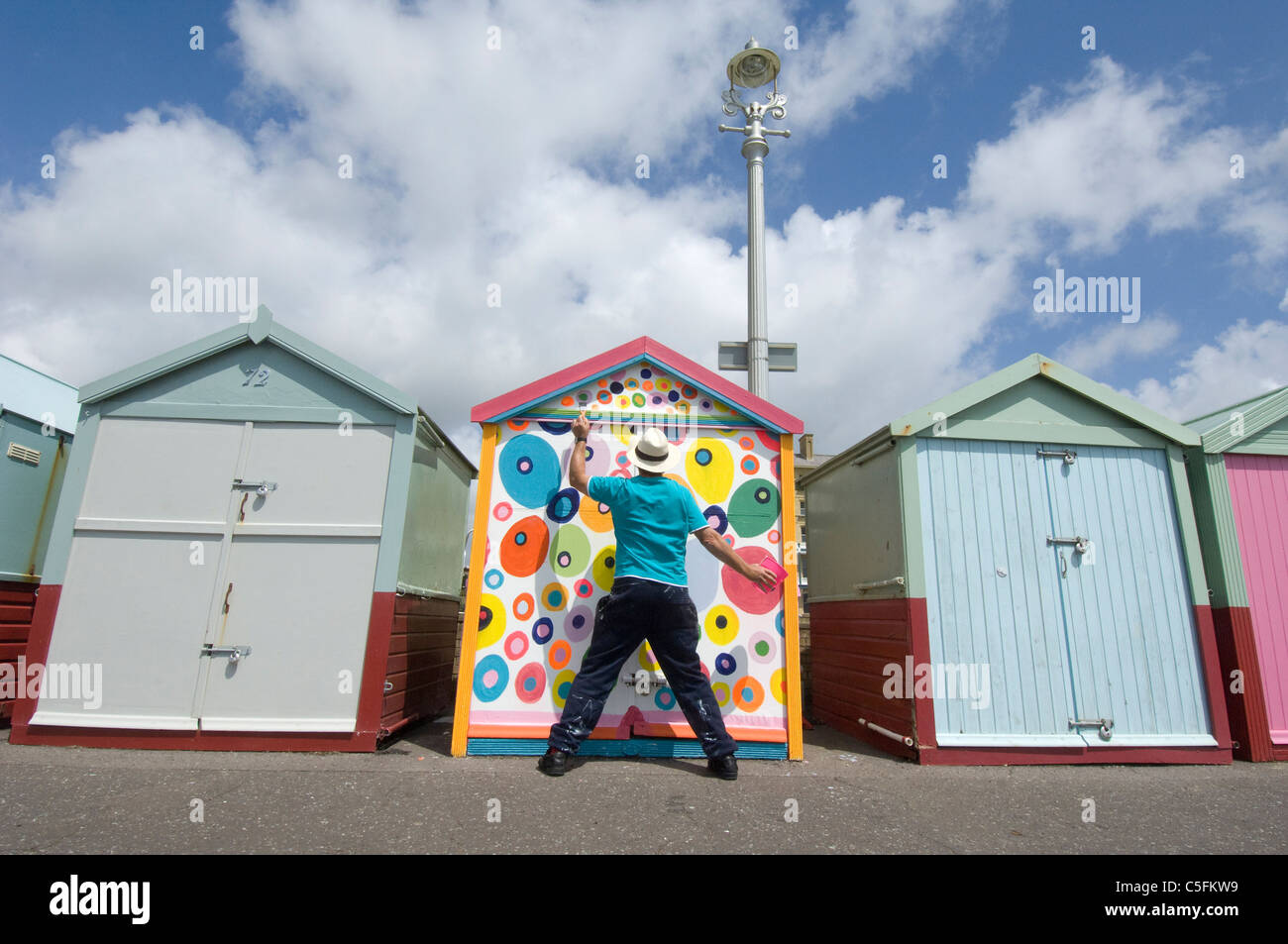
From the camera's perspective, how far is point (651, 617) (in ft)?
15.7

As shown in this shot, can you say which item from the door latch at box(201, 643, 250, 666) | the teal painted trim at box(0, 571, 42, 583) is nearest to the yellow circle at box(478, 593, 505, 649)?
the door latch at box(201, 643, 250, 666)

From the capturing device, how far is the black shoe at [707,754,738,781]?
4695 millimetres

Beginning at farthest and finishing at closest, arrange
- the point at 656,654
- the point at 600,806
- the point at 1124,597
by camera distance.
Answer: the point at 1124,597
the point at 656,654
the point at 600,806

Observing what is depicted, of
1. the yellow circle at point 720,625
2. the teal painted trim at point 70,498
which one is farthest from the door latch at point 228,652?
the yellow circle at point 720,625

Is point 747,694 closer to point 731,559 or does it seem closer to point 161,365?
point 731,559

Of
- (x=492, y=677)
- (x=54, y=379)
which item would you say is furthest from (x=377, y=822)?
(x=54, y=379)

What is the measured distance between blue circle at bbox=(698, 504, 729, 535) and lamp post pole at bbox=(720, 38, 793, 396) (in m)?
3.18

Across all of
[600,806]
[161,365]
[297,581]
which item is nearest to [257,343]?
[161,365]

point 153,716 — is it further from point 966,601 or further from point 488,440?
point 966,601

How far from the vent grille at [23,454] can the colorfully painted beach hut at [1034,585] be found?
7900 millimetres

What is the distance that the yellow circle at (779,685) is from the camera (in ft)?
17.9

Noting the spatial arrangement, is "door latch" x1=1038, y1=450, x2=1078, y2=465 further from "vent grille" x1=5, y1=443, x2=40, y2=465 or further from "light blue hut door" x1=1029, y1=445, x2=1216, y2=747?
"vent grille" x1=5, y1=443, x2=40, y2=465

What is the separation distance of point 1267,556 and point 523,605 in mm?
6714
